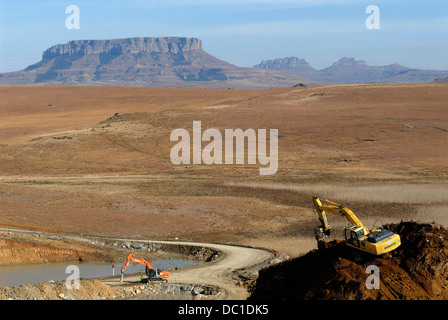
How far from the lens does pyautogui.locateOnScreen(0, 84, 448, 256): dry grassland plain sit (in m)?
42.8

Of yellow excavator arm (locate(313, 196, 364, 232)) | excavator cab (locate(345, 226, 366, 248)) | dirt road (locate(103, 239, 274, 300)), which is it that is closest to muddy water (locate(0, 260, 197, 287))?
dirt road (locate(103, 239, 274, 300))

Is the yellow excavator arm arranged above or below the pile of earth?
above

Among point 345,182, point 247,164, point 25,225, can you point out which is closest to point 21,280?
point 25,225

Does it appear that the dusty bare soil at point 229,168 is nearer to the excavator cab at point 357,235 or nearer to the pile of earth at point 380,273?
the pile of earth at point 380,273

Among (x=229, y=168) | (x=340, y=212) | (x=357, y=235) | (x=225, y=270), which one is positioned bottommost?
(x=225, y=270)

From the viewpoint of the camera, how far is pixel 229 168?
65.2m

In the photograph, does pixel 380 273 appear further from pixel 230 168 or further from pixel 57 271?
pixel 230 168

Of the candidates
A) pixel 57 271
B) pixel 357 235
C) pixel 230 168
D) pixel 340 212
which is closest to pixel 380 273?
pixel 357 235

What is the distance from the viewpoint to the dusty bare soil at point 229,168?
42719mm

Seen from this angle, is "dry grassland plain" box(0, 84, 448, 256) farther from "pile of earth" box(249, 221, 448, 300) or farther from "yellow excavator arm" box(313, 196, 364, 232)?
"pile of earth" box(249, 221, 448, 300)

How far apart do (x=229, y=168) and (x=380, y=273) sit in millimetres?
45622

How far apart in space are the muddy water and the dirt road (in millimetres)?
2137
